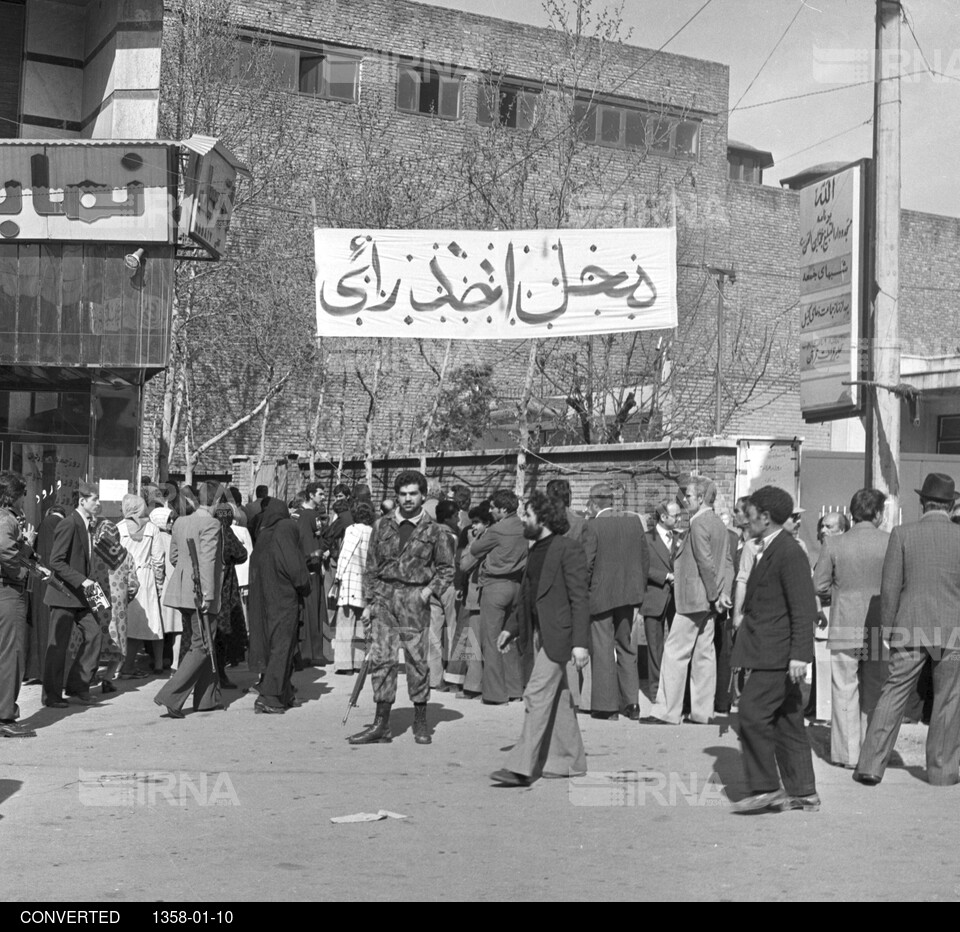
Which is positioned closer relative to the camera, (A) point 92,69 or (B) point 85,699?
(B) point 85,699

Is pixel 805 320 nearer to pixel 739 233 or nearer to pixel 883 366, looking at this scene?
pixel 883 366

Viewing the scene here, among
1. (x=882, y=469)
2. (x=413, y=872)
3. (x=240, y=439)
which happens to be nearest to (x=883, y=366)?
(x=882, y=469)

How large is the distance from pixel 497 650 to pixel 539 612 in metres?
3.41

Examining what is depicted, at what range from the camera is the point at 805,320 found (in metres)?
12.6

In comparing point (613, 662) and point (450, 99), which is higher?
point (450, 99)

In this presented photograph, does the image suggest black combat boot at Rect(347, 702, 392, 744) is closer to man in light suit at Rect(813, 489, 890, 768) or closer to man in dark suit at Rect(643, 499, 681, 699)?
man in dark suit at Rect(643, 499, 681, 699)

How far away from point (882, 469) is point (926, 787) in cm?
335

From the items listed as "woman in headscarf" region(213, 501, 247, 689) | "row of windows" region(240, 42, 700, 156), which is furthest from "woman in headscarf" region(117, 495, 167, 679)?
"row of windows" region(240, 42, 700, 156)

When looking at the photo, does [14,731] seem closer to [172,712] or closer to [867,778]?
[172,712]

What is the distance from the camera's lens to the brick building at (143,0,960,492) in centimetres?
2764

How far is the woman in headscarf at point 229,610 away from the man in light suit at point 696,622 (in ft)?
13.4

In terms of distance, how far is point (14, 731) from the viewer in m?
9.93

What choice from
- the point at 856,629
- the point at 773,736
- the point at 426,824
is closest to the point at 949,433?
the point at 856,629

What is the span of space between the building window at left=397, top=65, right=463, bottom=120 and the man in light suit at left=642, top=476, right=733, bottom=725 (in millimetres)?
22793
